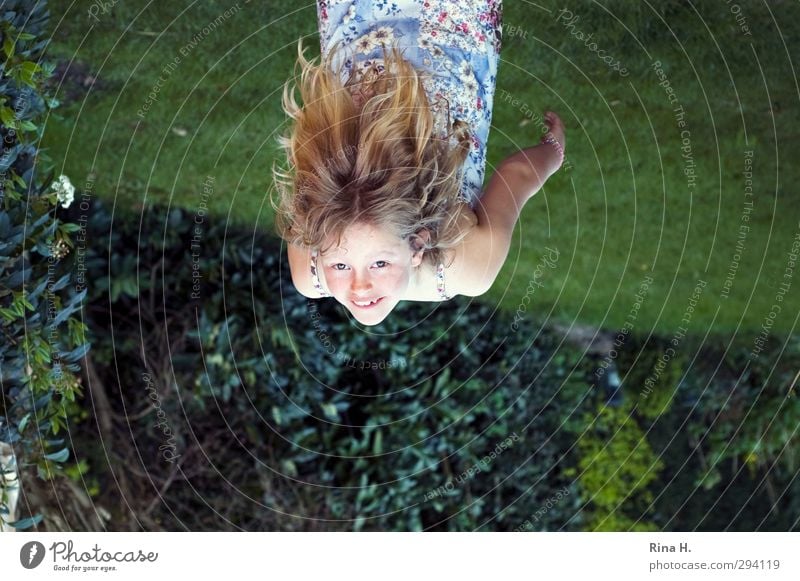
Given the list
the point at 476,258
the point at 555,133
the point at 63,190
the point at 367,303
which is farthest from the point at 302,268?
the point at 555,133

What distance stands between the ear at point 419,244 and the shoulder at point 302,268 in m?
0.14

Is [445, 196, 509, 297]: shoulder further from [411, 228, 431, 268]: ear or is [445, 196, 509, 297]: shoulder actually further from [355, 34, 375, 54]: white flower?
[355, 34, 375, 54]: white flower

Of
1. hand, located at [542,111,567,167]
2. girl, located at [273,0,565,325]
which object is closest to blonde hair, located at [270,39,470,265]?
girl, located at [273,0,565,325]

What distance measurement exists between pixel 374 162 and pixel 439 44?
23 centimetres

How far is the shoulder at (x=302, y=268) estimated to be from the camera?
4.18 feet

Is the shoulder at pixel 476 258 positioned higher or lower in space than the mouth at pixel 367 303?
higher

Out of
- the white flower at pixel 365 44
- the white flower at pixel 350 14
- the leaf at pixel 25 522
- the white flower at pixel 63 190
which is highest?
the white flower at pixel 350 14

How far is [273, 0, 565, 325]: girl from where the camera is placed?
1172 millimetres

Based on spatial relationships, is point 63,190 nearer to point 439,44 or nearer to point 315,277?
point 315,277

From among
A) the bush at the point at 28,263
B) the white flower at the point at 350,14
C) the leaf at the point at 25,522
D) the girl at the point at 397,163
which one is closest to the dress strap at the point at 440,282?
the girl at the point at 397,163

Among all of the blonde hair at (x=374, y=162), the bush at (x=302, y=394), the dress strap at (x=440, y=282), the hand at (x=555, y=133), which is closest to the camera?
the blonde hair at (x=374, y=162)

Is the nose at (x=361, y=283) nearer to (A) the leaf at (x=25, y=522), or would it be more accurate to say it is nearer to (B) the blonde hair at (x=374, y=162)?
(B) the blonde hair at (x=374, y=162)
